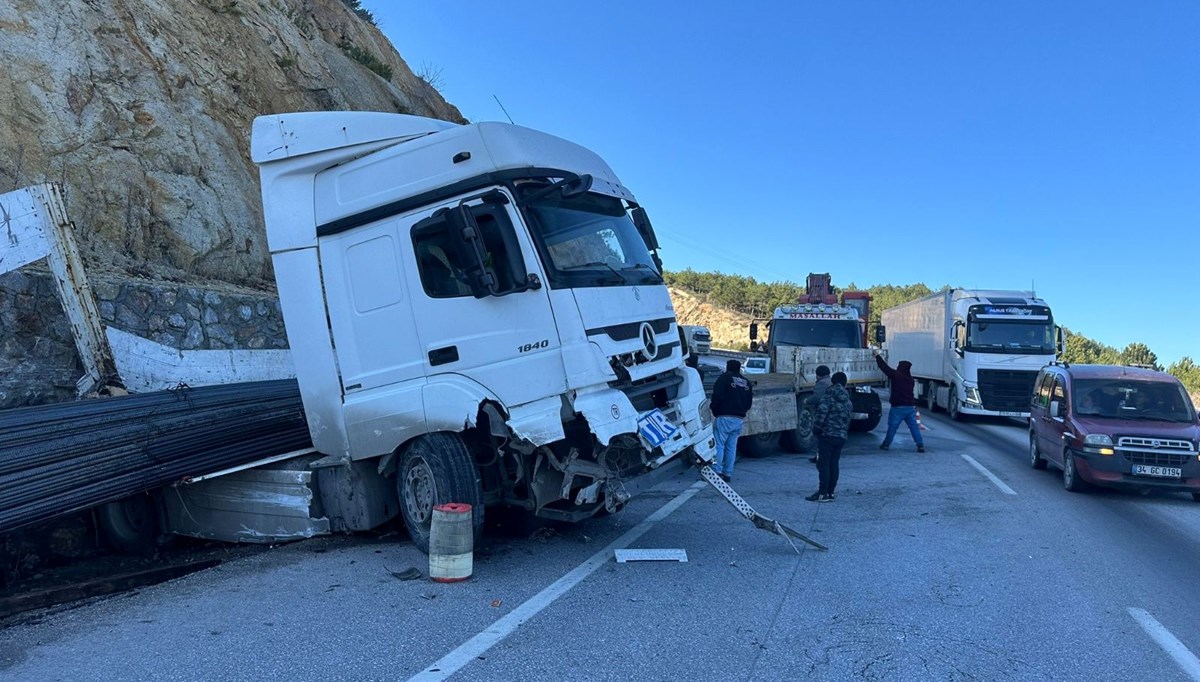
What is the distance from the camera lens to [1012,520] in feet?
27.2

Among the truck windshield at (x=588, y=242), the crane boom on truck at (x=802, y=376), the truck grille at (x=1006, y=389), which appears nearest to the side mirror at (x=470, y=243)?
the truck windshield at (x=588, y=242)

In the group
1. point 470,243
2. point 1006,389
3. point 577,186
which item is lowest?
point 1006,389

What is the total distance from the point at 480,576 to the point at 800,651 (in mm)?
2456

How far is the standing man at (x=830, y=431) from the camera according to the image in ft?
29.4

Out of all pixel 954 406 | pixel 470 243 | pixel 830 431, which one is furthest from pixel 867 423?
pixel 470 243

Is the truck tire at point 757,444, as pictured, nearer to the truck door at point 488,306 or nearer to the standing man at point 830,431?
the standing man at point 830,431

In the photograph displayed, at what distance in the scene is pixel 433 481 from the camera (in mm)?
6129

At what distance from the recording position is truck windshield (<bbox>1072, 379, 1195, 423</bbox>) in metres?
10.3

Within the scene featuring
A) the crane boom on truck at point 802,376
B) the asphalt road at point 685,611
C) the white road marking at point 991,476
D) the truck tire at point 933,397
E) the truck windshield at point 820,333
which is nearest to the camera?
the asphalt road at point 685,611

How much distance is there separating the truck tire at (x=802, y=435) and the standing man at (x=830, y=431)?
4354 mm

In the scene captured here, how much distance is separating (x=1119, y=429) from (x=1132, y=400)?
1024 mm

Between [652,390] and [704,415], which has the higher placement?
[652,390]

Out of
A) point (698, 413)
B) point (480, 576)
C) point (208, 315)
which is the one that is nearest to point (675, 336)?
point (698, 413)

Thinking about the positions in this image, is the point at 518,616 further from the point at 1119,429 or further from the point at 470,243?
the point at 1119,429
